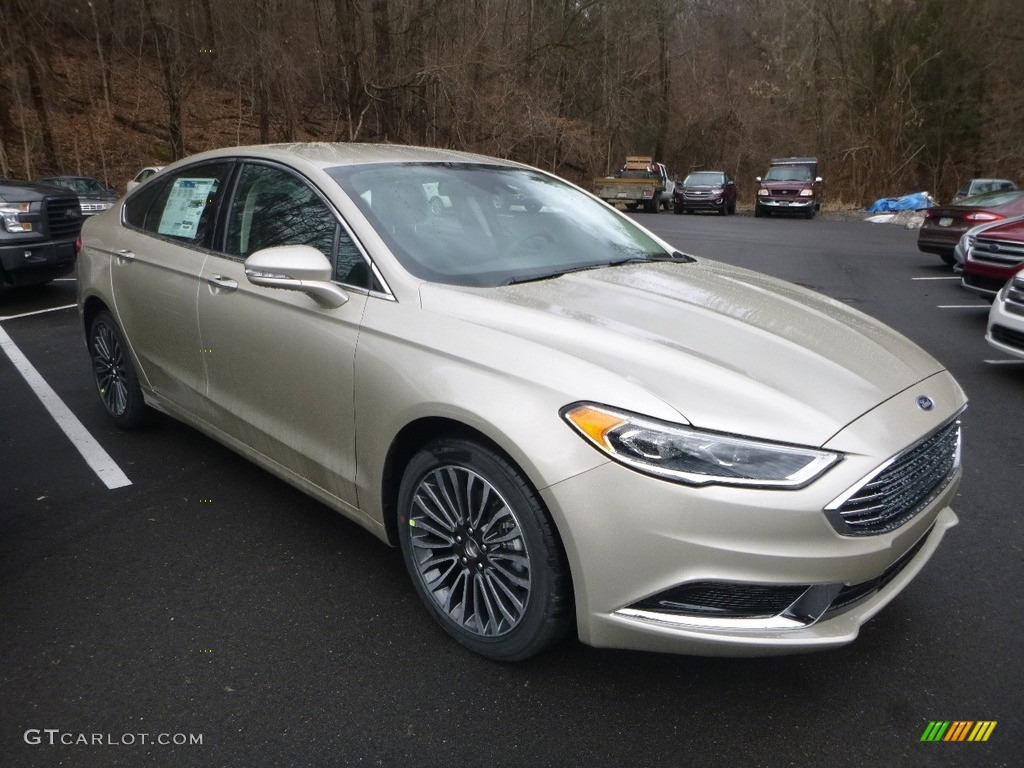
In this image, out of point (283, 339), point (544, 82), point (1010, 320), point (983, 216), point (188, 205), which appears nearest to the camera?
point (283, 339)

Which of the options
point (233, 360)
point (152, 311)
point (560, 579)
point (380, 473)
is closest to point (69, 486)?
point (152, 311)

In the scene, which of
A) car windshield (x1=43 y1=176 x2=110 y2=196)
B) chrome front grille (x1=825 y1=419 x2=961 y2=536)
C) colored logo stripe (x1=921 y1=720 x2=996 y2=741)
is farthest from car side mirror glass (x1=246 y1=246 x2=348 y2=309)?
car windshield (x1=43 y1=176 x2=110 y2=196)

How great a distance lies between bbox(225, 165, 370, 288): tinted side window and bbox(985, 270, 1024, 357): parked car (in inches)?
205

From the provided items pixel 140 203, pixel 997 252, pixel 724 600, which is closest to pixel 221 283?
pixel 140 203

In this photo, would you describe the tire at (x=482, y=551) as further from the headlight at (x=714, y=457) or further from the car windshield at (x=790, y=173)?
the car windshield at (x=790, y=173)

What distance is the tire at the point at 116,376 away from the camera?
450 cm

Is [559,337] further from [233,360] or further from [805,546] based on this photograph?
[233,360]

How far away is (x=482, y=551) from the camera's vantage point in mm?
2588

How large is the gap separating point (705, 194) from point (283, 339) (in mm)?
27420

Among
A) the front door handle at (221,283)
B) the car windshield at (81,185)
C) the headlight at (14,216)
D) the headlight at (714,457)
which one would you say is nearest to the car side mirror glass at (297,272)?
the front door handle at (221,283)

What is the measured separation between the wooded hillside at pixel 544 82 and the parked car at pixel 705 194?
5.53 m

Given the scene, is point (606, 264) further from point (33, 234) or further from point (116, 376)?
point (33, 234)

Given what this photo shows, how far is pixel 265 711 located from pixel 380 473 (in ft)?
2.72

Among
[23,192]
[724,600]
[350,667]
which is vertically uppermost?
[23,192]
